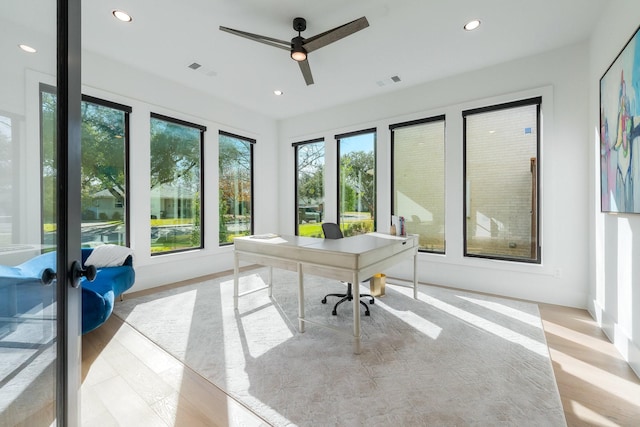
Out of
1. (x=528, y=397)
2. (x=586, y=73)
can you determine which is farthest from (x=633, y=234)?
(x=586, y=73)

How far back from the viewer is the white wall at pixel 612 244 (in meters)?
2.01

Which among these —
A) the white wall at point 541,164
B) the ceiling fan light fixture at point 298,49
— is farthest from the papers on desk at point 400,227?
the ceiling fan light fixture at point 298,49

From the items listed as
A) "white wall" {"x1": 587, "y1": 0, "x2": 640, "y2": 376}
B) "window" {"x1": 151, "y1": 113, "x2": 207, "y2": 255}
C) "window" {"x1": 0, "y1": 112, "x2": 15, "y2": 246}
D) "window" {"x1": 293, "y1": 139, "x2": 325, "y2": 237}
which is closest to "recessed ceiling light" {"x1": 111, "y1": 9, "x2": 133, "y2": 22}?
"window" {"x1": 151, "y1": 113, "x2": 207, "y2": 255}

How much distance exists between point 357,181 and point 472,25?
8.79 feet

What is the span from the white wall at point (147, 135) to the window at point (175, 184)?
121mm

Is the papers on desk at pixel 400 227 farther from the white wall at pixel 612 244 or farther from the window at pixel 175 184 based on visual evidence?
the window at pixel 175 184

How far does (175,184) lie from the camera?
4262mm

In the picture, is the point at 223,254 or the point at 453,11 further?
the point at 223,254

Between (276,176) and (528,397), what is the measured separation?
16.7 ft

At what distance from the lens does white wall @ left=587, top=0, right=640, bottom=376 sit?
6.59 ft

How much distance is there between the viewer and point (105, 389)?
5.84 feet

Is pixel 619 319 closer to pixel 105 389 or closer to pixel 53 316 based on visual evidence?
pixel 53 316

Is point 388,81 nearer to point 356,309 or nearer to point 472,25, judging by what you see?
point 472,25

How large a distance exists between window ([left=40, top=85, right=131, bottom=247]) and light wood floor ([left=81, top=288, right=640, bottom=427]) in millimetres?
1580
